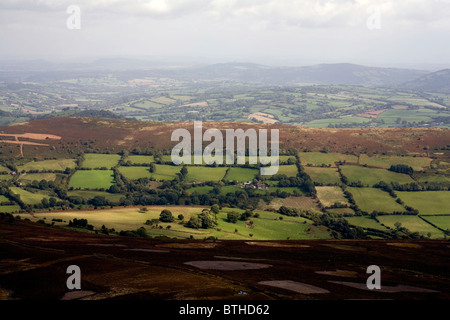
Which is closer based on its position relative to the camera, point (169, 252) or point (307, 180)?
point (169, 252)

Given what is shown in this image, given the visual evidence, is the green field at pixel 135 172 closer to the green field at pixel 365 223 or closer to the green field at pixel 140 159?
the green field at pixel 140 159

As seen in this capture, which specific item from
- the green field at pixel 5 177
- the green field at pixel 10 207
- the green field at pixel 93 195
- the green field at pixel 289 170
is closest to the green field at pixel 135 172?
the green field at pixel 93 195

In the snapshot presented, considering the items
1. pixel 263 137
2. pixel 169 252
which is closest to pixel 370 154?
pixel 263 137

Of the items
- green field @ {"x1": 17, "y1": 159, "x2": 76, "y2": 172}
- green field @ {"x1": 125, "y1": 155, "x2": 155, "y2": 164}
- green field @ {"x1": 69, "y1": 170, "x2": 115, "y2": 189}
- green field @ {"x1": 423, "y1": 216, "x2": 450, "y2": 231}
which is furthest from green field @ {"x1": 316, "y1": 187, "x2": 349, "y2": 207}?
green field @ {"x1": 17, "y1": 159, "x2": 76, "y2": 172}

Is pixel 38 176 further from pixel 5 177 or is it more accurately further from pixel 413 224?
pixel 413 224

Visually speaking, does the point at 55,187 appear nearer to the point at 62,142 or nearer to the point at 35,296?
the point at 62,142
